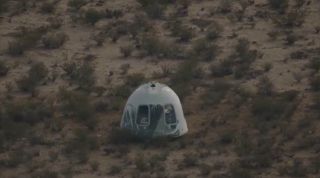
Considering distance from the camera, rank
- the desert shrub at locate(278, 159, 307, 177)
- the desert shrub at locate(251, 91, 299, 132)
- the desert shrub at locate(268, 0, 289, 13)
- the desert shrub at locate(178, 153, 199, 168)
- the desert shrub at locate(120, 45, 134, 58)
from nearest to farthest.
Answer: the desert shrub at locate(278, 159, 307, 177) < the desert shrub at locate(178, 153, 199, 168) < the desert shrub at locate(251, 91, 299, 132) < the desert shrub at locate(120, 45, 134, 58) < the desert shrub at locate(268, 0, 289, 13)

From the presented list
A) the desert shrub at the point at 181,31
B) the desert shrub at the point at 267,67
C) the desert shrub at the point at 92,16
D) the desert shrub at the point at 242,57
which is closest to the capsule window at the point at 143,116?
the desert shrub at the point at 242,57

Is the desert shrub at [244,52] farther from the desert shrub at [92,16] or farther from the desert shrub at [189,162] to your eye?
the desert shrub at [189,162]

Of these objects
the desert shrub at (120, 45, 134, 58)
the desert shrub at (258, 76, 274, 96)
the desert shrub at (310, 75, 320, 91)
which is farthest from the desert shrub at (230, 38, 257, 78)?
the desert shrub at (120, 45, 134, 58)

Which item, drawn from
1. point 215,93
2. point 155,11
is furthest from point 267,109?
point 155,11

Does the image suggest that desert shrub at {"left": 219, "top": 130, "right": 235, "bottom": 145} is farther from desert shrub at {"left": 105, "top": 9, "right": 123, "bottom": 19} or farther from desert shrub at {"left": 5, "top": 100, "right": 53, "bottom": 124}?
desert shrub at {"left": 105, "top": 9, "right": 123, "bottom": 19}

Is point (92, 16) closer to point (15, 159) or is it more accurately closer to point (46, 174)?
point (15, 159)

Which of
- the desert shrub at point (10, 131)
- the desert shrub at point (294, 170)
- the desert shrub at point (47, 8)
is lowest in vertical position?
the desert shrub at point (294, 170)
